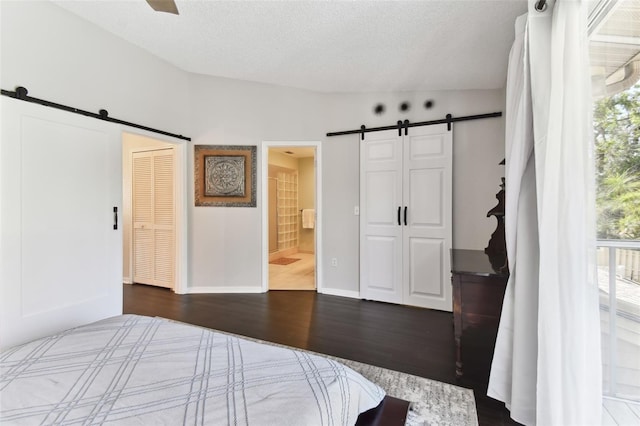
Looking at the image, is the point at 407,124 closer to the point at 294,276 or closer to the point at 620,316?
the point at 620,316

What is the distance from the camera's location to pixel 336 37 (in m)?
2.54

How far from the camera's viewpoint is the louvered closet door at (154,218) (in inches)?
155

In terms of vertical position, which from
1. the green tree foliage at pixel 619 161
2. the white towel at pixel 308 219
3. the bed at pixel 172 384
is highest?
the green tree foliage at pixel 619 161

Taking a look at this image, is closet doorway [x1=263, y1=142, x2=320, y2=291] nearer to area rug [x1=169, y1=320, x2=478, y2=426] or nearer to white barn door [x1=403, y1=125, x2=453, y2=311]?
white barn door [x1=403, y1=125, x2=453, y2=311]

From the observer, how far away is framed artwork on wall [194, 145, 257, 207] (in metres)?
3.82

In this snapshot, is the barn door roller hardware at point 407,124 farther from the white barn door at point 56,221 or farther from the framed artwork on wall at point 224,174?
the white barn door at point 56,221

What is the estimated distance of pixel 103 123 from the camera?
269 centimetres

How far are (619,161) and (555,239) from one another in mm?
424

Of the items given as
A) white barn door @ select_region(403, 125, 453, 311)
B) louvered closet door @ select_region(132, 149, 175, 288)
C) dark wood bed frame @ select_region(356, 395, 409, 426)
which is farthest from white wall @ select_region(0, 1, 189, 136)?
dark wood bed frame @ select_region(356, 395, 409, 426)

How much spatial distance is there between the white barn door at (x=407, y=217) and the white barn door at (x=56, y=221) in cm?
275

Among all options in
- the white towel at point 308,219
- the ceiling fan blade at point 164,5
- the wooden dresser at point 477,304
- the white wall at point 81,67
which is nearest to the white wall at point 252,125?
the white wall at point 81,67

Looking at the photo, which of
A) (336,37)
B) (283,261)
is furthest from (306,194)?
(336,37)

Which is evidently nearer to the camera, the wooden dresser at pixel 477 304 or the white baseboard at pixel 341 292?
the wooden dresser at pixel 477 304

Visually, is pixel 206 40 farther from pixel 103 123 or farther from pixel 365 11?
pixel 365 11
